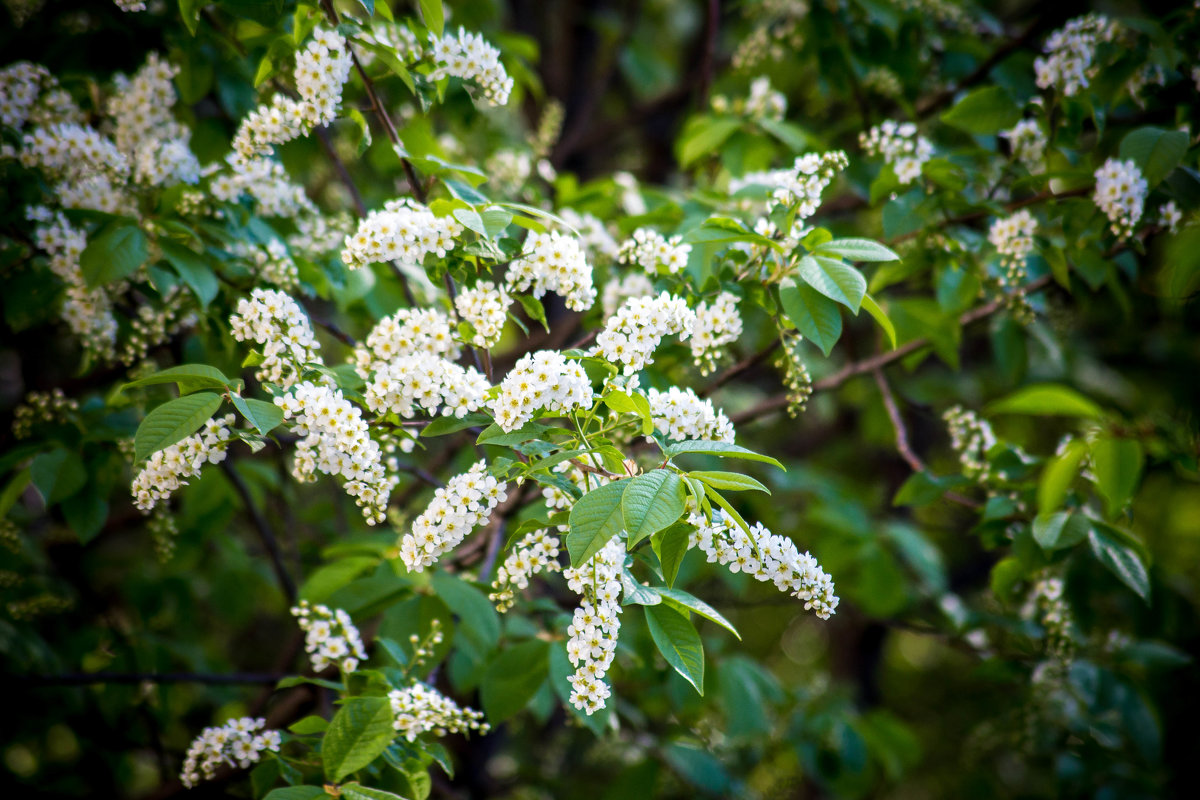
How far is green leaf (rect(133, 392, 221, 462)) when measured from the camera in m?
1.55

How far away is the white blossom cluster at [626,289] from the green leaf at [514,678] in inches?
43.0

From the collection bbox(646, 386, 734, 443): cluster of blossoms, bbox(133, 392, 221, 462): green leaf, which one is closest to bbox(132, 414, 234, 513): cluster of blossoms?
bbox(133, 392, 221, 462): green leaf

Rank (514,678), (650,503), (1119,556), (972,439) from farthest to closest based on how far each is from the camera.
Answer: (972,439) → (514,678) → (1119,556) → (650,503)

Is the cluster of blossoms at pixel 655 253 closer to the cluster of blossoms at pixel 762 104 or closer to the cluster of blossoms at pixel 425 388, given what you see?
the cluster of blossoms at pixel 425 388

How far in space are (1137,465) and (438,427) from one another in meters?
1.60

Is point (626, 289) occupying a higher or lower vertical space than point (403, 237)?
higher

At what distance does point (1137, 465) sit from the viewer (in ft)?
5.79

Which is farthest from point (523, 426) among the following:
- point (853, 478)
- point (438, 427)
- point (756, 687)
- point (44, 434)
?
point (853, 478)

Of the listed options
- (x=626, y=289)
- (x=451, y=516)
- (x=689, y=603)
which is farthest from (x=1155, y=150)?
(x=451, y=516)

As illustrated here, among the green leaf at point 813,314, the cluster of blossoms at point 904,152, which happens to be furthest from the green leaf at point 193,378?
the cluster of blossoms at point 904,152

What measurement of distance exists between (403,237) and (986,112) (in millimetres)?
1937

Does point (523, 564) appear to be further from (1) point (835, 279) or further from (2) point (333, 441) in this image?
(1) point (835, 279)

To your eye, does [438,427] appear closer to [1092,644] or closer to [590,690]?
[590,690]

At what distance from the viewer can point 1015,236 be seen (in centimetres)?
241
